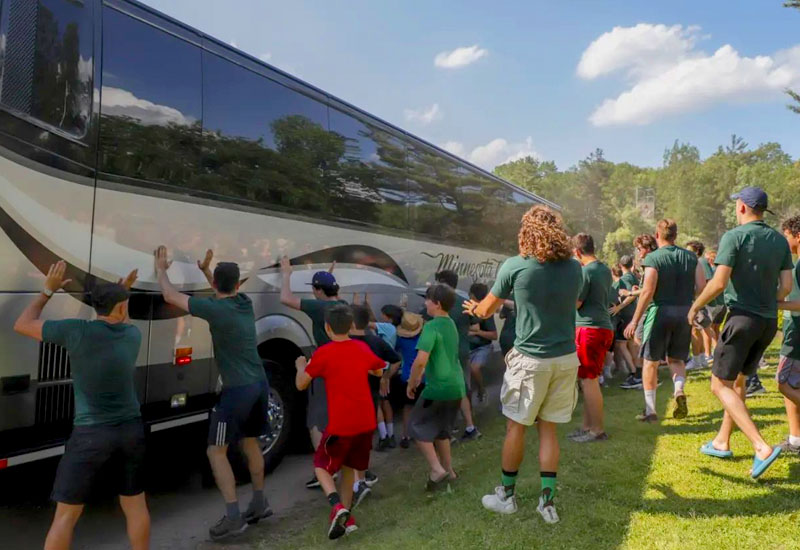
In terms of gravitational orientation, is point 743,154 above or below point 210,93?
above

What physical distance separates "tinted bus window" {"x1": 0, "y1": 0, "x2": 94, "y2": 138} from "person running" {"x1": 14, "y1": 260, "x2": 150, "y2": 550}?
120 centimetres

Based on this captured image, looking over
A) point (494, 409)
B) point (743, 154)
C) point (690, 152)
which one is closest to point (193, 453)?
point (494, 409)

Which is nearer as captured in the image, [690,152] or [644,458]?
[644,458]

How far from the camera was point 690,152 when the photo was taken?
10444 cm

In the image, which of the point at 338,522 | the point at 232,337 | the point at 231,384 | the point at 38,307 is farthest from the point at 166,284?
the point at 338,522

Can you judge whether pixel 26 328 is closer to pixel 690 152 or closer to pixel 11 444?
pixel 11 444

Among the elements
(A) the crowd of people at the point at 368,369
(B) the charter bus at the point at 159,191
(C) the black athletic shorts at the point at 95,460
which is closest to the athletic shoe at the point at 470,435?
(A) the crowd of people at the point at 368,369

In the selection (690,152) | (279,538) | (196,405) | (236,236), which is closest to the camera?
(279,538)

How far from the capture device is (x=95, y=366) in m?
3.23

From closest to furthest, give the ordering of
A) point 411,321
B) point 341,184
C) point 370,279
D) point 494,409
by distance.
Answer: point 411,321, point 341,184, point 370,279, point 494,409

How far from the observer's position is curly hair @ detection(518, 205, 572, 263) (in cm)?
387

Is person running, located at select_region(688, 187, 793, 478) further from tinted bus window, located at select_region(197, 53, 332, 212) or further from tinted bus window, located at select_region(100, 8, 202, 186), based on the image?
tinted bus window, located at select_region(100, 8, 202, 186)

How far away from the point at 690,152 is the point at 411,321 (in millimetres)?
113273

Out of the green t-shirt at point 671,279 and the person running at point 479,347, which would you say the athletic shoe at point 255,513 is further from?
the green t-shirt at point 671,279
